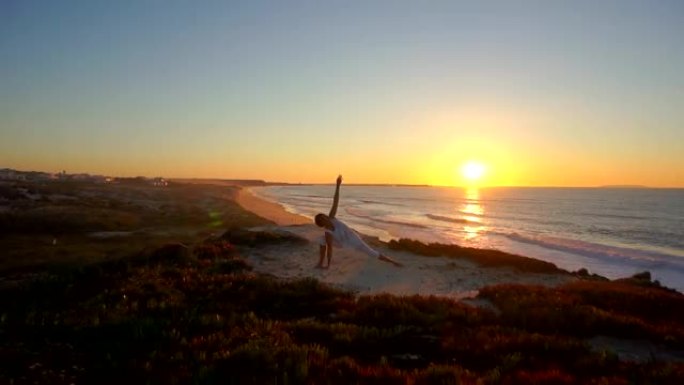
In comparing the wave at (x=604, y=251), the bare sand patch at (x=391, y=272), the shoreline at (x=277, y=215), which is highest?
the bare sand patch at (x=391, y=272)

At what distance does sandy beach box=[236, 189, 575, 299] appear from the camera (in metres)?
18.4

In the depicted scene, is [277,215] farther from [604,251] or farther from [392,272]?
[392,272]

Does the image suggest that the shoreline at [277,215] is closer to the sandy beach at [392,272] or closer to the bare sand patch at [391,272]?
the bare sand patch at [391,272]

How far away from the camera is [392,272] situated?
2103 cm

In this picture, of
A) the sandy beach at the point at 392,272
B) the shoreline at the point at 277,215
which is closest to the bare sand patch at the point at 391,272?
the sandy beach at the point at 392,272

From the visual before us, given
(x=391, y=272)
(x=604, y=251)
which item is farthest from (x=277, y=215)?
(x=391, y=272)

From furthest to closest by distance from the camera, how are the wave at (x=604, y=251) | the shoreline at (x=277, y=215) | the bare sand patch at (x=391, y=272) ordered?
1. the shoreline at (x=277, y=215)
2. the wave at (x=604, y=251)
3. the bare sand patch at (x=391, y=272)

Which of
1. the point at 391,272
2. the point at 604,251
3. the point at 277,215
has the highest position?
the point at 391,272

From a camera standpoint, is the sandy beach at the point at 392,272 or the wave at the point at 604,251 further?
the wave at the point at 604,251

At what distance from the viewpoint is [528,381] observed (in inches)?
279

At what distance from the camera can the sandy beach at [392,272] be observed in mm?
18406

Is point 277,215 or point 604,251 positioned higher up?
point 277,215

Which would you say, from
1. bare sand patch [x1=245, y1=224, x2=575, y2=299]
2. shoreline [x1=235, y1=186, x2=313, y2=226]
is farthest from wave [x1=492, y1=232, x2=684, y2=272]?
bare sand patch [x1=245, y1=224, x2=575, y2=299]

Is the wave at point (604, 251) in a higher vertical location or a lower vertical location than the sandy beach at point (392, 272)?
lower
